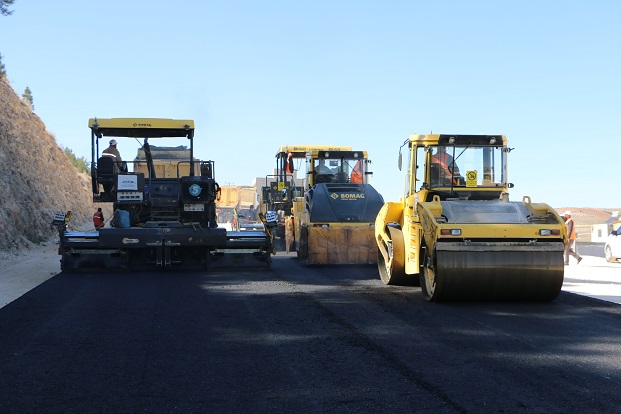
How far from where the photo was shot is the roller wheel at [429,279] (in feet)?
36.3

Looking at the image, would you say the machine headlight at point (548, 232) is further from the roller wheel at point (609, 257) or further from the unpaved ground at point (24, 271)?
the roller wheel at point (609, 257)

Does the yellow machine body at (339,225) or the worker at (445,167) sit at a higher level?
the worker at (445,167)

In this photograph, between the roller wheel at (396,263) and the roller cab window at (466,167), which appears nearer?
the roller cab window at (466,167)

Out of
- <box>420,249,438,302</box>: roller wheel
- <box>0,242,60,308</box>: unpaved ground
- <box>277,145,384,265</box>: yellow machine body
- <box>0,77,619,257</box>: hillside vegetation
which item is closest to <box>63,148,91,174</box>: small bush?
<box>0,77,619,257</box>: hillside vegetation

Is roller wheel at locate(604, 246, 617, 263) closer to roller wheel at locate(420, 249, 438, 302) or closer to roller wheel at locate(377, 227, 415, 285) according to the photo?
roller wheel at locate(377, 227, 415, 285)

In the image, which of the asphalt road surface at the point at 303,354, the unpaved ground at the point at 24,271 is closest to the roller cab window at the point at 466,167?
the asphalt road surface at the point at 303,354

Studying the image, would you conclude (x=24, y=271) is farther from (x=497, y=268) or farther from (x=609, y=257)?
(x=609, y=257)

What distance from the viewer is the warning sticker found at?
12719mm

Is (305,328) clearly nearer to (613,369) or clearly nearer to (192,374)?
(192,374)

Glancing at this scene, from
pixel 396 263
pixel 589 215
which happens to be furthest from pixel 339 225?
pixel 589 215

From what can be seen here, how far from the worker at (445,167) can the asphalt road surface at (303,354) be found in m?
1.92

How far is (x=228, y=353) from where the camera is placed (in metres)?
7.52

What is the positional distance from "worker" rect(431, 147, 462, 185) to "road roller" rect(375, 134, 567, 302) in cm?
2

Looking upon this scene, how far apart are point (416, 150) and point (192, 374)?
7164 millimetres
